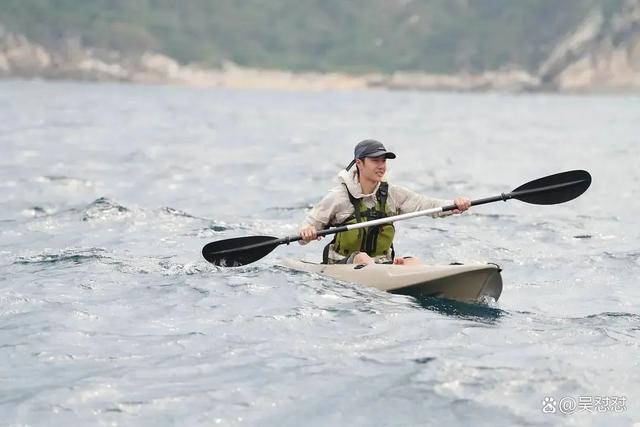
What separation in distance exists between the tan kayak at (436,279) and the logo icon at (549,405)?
281 centimetres

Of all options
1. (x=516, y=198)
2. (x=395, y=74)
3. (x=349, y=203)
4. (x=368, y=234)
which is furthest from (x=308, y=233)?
(x=395, y=74)

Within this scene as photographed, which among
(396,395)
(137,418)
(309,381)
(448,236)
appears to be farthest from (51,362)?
(448,236)

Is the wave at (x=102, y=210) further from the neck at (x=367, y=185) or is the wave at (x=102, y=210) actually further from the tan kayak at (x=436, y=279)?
the tan kayak at (x=436, y=279)

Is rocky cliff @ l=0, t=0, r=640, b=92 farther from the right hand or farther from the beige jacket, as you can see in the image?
the right hand

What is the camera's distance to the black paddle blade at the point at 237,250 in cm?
1227

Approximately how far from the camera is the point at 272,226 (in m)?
17.7

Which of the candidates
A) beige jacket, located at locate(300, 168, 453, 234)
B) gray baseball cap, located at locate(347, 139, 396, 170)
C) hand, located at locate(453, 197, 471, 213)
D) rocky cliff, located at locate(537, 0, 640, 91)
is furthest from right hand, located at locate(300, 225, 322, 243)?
rocky cliff, located at locate(537, 0, 640, 91)

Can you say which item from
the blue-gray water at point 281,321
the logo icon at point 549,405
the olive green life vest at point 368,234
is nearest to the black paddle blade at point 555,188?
the blue-gray water at point 281,321

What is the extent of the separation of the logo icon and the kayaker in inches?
141

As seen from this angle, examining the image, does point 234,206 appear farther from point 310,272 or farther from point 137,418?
point 137,418

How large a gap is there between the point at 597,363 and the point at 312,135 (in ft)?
131

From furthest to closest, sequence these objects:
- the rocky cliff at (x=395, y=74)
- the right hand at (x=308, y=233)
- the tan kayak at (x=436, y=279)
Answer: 1. the rocky cliff at (x=395, y=74)
2. the right hand at (x=308, y=233)
3. the tan kayak at (x=436, y=279)

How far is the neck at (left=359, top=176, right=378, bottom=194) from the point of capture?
11.4 m

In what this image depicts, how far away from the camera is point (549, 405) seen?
7844 mm
